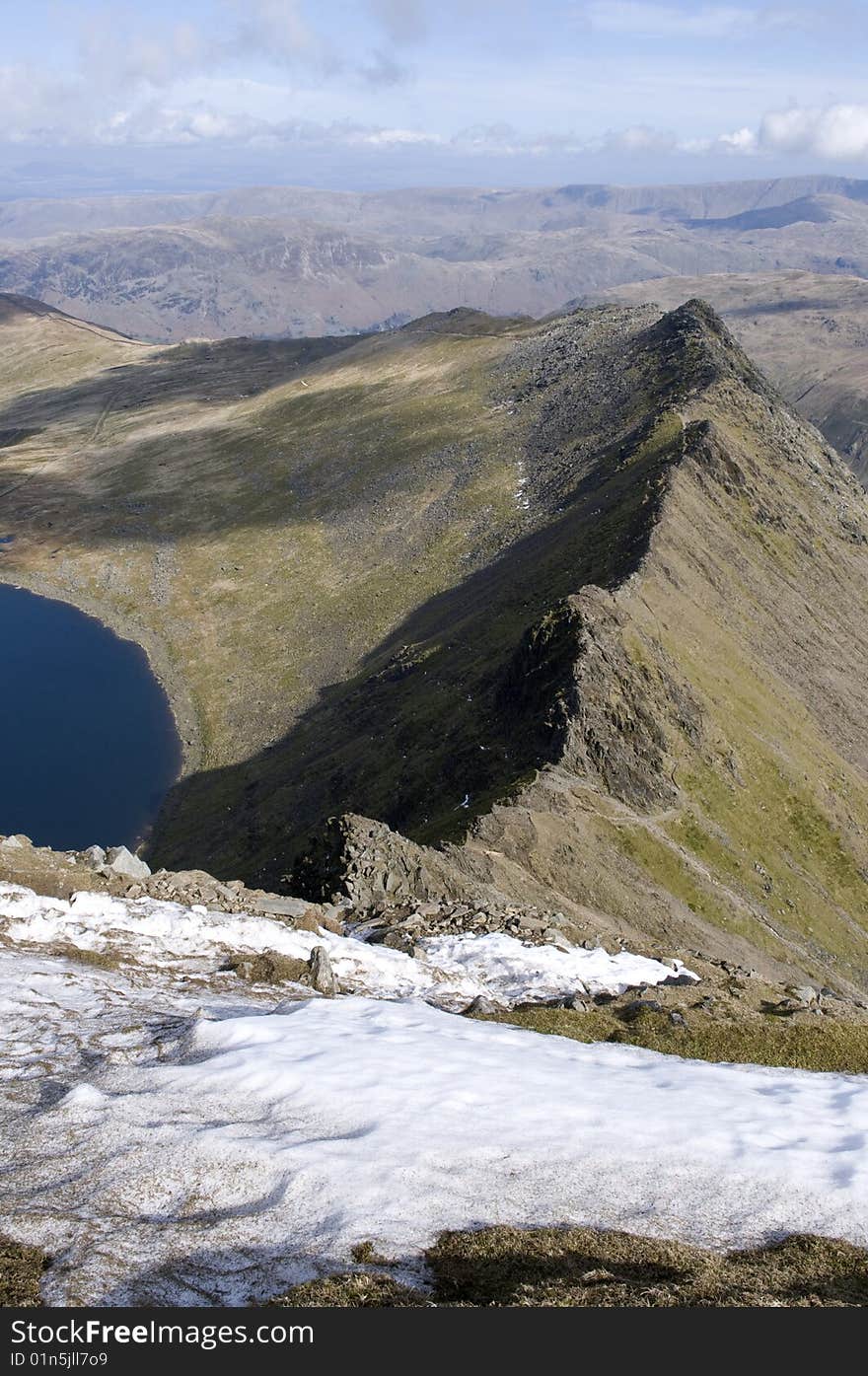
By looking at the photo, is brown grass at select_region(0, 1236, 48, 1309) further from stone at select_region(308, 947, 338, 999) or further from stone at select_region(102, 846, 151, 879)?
stone at select_region(102, 846, 151, 879)

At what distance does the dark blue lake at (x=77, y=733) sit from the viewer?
92375 mm

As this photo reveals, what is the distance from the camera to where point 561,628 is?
218 ft

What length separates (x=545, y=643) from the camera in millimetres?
66688

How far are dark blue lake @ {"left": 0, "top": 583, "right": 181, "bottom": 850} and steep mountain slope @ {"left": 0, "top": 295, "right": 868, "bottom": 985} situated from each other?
174 inches

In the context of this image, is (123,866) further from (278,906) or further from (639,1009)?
(639,1009)

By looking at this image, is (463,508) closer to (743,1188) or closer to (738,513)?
(738,513)

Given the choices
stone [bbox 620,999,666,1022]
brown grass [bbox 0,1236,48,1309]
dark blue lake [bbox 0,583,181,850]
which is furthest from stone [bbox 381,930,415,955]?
dark blue lake [bbox 0,583,181,850]

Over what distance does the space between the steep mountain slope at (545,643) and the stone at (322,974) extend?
10450 mm

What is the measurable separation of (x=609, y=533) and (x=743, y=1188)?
78513mm

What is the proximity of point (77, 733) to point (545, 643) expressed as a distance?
217 ft

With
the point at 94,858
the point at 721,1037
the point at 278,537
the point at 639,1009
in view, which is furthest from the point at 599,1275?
the point at 278,537

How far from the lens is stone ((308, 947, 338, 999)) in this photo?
28.2 meters

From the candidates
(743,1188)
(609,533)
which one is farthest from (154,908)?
(609,533)

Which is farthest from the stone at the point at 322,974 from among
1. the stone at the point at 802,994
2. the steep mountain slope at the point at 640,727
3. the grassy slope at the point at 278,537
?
the grassy slope at the point at 278,537
